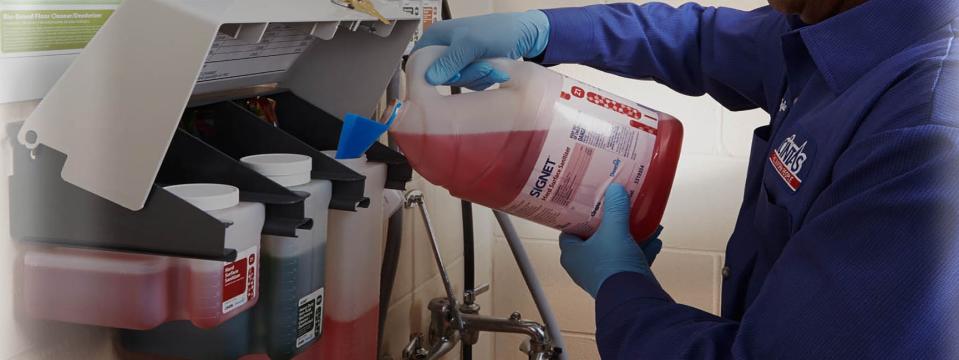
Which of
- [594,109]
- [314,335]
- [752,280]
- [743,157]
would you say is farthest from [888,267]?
[743,157]

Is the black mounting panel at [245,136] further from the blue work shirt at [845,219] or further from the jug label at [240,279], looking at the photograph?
the blue work shirt at [845,219]

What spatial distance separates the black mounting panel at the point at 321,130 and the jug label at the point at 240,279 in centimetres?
28

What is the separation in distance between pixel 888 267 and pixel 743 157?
159 centimetres

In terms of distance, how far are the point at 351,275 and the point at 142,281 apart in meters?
0.32

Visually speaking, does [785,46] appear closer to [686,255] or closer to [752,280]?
[752,280]

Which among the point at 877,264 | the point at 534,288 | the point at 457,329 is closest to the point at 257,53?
the point at 877,264

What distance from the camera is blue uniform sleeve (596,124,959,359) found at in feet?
2.23

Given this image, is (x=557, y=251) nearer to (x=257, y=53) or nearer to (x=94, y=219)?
(x=257, y=53)

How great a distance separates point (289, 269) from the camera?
98 centimetres

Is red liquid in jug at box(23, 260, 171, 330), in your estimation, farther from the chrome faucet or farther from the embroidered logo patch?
the chrome faucet

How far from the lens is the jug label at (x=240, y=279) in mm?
868

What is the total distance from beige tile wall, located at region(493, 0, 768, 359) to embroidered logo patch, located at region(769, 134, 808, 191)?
1.30 meters

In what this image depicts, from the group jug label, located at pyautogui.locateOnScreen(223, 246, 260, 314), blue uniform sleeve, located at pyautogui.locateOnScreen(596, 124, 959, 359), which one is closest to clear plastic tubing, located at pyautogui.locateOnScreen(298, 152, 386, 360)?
jug label, located at pyautogui.locateOnScreen(223, 246, 260, 314)

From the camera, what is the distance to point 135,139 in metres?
0.79
